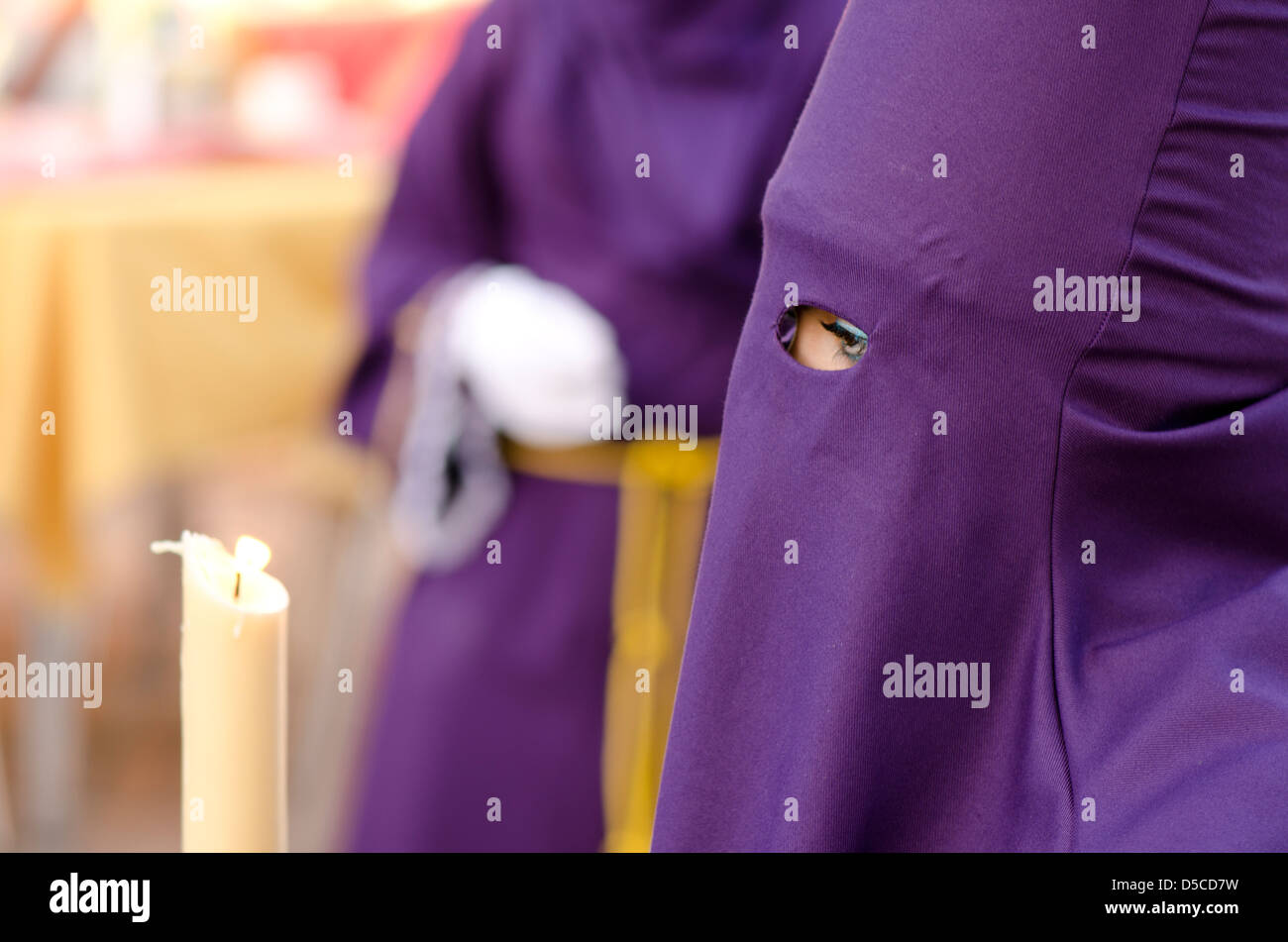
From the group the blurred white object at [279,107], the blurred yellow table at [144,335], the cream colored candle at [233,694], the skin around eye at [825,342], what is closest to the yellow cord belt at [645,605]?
the blurred yellow table at [144,335]

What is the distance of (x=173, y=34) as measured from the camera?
114 inches

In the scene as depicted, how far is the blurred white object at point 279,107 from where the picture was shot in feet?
9.37

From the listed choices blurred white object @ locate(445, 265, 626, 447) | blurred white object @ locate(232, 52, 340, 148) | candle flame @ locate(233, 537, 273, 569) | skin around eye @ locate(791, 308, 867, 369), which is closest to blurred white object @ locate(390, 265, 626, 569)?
blurred white object @ locate(445, 265, 626, 447)

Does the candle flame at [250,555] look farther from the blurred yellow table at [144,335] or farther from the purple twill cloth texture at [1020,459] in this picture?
the blurred yellow table at [144,335]

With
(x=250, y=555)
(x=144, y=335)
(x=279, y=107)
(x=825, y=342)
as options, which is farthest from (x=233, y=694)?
(x=279, y=107)

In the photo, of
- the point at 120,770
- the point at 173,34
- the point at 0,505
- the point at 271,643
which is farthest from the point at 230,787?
the point at 173,34

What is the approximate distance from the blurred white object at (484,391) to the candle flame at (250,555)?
2.76 ft

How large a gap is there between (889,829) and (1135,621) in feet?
0.53

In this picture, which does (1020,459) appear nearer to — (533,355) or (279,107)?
(533,355)

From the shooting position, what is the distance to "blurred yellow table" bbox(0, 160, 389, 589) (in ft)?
6.70

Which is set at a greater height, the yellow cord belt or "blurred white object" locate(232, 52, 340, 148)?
"blurred white object" locate(232, 52, 340, 148)

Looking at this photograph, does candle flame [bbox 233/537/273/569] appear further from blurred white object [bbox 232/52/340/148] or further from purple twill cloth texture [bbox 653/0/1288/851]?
blurred white object [bbox 232/52/340/148]

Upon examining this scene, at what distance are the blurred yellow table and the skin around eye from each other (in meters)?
1.24

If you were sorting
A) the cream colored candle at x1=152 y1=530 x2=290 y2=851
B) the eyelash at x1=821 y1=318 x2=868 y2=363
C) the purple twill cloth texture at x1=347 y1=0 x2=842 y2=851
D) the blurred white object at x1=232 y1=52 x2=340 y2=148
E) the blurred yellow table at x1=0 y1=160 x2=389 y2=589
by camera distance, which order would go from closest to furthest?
the cream colored candle at x1=152 y1=530 x2=290 y2=851
the eyelash at x1=821 y1=318 x2=868 y2=363
the purple twill cloth texture at x1=347 y1=0 x2=842 y2=851
the blurred yellow table at x1=0 y1=160 x2=389 y2=589
the blurred white object at x1=232 y1=52 x2=340 y2=148
